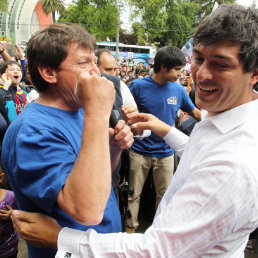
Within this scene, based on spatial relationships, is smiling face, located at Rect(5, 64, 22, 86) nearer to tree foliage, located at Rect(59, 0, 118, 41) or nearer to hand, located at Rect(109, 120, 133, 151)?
hand, located at Rect(109, 120, 133, 151)

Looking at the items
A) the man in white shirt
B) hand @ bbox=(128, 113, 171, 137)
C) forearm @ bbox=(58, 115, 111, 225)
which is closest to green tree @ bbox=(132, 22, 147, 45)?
hand @ bbox=(128, 113, 171, 137)

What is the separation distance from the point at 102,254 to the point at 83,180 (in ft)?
1.03

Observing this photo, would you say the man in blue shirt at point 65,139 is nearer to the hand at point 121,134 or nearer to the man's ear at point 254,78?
the hand at point 121,134

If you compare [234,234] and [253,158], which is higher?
[253,158]

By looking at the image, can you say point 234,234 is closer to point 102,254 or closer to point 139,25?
point 102,254

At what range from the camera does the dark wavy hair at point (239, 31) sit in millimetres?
938

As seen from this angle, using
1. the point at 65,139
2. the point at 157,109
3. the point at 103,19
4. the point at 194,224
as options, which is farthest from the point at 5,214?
the point at 103,19

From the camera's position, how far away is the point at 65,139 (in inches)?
42.5

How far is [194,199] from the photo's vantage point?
2.73 ft

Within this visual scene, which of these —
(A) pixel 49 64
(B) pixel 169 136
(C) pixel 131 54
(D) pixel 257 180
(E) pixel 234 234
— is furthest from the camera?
(C) pixel 131 54

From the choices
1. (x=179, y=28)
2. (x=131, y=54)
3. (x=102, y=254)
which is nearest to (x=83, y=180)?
(x=102, y=254)

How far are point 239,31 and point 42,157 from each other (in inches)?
36.6

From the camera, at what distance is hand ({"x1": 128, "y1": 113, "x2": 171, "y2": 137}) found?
1604 millimetres

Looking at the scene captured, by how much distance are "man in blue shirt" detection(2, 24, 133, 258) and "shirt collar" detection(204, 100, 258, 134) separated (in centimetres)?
47
